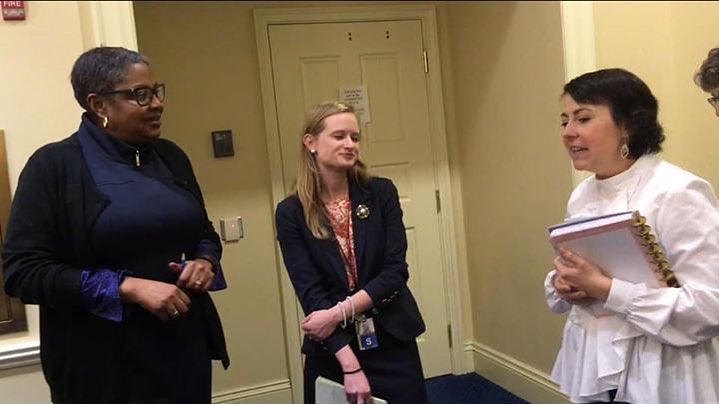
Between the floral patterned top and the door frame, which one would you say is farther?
the door frame

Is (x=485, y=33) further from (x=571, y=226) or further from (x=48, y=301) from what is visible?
(x=48, y=301)

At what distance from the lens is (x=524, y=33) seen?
273 centimetres

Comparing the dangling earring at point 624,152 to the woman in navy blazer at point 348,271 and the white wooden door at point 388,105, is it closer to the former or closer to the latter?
the woman in navy blazer at point 348,271

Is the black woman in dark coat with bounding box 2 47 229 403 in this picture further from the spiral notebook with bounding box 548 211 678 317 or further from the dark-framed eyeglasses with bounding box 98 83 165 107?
the spiral notebook with bounding box 548 211 678 317

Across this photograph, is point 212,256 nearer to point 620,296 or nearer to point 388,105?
point 620,296

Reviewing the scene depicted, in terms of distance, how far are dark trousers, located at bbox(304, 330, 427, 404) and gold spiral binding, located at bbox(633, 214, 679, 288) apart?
64 cm

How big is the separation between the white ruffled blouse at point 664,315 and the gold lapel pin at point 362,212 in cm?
57

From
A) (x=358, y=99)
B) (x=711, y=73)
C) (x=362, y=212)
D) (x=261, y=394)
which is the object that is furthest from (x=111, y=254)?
(x=358, y=99)

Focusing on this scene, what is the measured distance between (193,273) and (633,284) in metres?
0.93

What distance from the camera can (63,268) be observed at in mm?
1364

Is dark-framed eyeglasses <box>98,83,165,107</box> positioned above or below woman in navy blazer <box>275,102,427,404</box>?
above

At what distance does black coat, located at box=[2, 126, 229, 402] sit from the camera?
1.36 meters

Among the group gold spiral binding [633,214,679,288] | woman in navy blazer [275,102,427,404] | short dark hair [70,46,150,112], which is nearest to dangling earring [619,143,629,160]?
gold spiral binding [633,214,679,288]

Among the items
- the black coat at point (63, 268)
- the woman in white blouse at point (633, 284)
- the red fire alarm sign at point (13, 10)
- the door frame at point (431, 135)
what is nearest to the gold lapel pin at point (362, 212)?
the woman in white blouse at point (633, 284)
